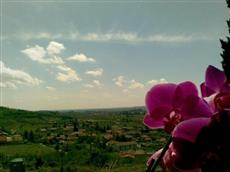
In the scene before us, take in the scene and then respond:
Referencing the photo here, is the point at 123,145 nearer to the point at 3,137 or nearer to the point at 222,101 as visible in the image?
the point at 3,137

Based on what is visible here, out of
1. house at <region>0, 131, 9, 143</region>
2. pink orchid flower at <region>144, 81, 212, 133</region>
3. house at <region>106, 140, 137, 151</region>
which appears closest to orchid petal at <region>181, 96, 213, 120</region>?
pink orchid flower at <region>144, 81, 212, 133</region>

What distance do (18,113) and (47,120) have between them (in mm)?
5926

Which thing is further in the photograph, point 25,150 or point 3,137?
point 3,137

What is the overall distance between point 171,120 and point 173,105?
0.01 m

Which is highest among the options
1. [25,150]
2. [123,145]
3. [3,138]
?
[3,138]

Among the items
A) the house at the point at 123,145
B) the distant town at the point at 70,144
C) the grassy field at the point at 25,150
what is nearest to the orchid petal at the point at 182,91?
the distant town at the point at 70,144

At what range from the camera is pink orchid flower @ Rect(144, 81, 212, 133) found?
0.26 m

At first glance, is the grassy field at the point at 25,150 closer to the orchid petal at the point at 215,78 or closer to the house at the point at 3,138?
the house at the point at 3,138

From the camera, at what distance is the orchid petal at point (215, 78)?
0.90 feet

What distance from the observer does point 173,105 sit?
28cm

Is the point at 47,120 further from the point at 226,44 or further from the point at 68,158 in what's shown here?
the point at 226,44

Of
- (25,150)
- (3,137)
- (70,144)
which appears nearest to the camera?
(25,150)

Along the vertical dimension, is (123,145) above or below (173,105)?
below

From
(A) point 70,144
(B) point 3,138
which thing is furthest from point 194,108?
(B) point 3,138
